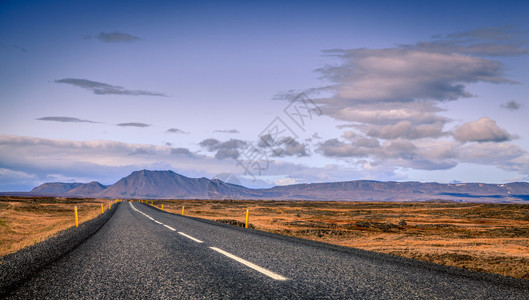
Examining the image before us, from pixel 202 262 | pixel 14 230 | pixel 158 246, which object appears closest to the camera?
pixel 202 262

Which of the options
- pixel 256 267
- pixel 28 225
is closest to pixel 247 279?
pixel 256 267

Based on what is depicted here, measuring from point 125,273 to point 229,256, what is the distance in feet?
7.50

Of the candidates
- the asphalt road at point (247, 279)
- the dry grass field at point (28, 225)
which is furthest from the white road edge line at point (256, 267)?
the dry grass field at point (28, 225)

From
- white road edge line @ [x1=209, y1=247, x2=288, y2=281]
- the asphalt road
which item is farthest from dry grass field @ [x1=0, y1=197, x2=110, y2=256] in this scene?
white road edge line @ [x1=209, y1=247, x2=288, y2=281]

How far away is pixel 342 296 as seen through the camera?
4.25 m

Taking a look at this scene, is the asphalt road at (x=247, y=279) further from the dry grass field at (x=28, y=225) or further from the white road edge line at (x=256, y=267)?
the dry grass field at (x=28, y=225)

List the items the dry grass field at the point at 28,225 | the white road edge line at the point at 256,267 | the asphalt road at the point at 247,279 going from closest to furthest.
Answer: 1. the asphalt road at the point at 247,279
2. the white road edge line at the point at 256,267
3. the dry grass field at the point at 28,225

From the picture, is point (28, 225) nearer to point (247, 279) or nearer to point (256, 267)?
point (256, 267)

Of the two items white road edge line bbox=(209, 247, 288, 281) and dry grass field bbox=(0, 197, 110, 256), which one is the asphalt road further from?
dry grass field bbox=(0, 197, 110, 256)

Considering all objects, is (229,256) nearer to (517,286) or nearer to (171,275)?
(171,275)

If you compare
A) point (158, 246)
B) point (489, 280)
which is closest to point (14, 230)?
point (158, 246)

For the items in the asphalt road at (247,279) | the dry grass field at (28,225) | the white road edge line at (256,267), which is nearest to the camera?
the asphalt road at (247,279)

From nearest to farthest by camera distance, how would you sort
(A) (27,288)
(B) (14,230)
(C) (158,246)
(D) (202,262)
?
(A) (27,288), (D) (202,262), (C) (158,246), (B) (14,230)

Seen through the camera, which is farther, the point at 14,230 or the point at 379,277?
the point at 14,230
